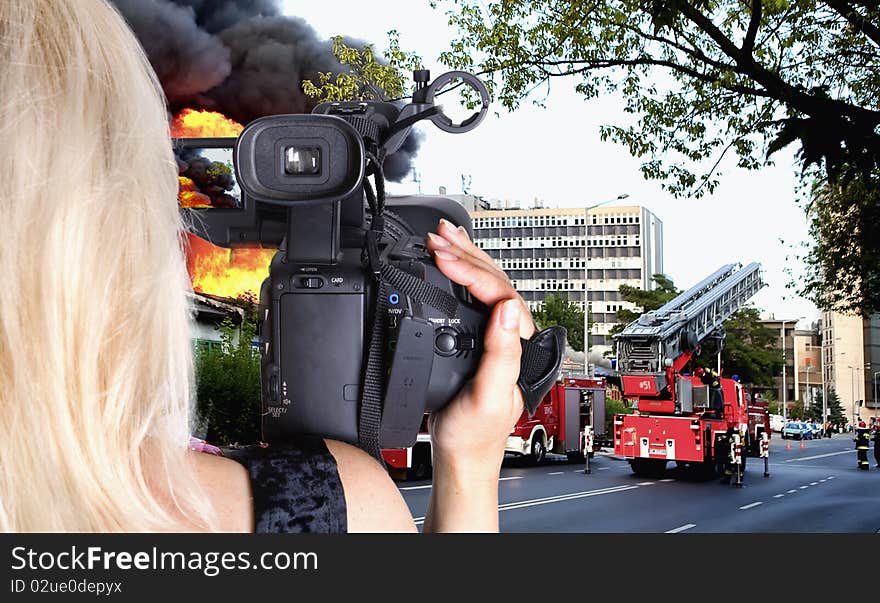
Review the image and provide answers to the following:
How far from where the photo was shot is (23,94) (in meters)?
Answer: 0.43

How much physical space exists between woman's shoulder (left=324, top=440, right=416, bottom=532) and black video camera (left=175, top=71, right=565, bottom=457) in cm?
15

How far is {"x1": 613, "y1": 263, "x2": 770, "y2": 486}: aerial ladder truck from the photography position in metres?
9.34

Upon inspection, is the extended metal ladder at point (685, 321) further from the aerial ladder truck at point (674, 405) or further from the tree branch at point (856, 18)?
the tree branch at point (856, 18)

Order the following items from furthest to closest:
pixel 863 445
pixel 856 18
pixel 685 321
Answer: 1. pixel 863 445
2. pixel 685 321
3. pixel 856 18

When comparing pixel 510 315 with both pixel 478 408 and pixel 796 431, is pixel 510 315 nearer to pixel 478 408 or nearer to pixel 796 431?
pixel 478 408

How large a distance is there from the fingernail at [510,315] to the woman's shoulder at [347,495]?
6.7 inches

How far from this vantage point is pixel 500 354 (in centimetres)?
65

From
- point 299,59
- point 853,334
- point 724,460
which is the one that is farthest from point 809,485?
point 299,59

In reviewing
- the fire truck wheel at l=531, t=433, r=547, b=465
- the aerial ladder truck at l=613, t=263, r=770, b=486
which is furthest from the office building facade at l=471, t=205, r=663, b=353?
the aerial ladder truck at l=613, t=263, r=770, b=486

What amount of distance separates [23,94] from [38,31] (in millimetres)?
38

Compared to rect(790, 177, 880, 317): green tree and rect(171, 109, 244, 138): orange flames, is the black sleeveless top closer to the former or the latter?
rect(790, 177, 880, 317): green tree

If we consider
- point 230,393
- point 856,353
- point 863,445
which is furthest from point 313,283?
point 856,353

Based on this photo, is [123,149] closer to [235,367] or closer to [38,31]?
[38,31]

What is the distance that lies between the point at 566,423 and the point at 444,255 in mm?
10631
